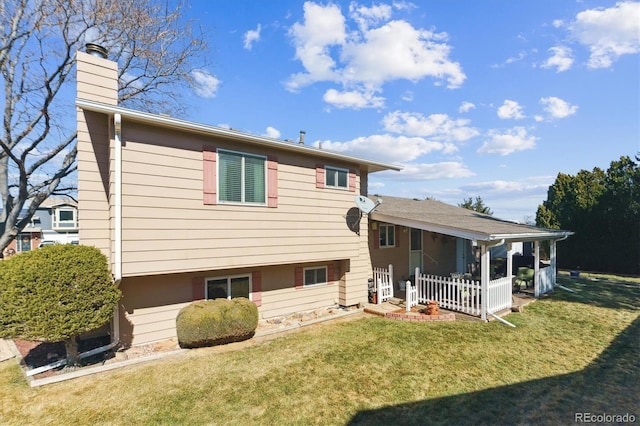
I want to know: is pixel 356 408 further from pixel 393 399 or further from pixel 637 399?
pixel 637 399

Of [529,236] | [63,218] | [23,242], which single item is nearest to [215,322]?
[529,236]

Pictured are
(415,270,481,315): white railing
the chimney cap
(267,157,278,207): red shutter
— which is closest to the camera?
the chimney cap

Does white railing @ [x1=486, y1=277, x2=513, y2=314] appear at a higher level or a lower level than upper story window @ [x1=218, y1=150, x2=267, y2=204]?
lower

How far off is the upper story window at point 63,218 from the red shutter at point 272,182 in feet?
110

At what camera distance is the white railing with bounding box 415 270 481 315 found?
8875 millimetres

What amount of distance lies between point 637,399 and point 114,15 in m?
17.4

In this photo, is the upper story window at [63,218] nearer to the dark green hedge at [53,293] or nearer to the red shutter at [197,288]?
the red shutter at [197,288]

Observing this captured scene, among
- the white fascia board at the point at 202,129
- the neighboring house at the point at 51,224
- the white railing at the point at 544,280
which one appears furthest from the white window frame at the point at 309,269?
the neighboring house at the point at 51,224

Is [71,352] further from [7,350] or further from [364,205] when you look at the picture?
[364,205]

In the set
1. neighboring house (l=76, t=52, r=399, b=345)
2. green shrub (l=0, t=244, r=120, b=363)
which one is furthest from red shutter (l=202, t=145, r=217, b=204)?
green shrub (l=0, t=244, r=120, b=363)

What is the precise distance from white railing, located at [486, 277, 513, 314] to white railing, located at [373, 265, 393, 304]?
306 centimetres

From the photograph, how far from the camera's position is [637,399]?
15.0ft

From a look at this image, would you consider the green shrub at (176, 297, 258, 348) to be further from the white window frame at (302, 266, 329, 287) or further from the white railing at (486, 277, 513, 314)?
the white railing at (486, 277, 513, 314)

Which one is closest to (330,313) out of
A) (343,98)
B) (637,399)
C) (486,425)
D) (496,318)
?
(496,318)
